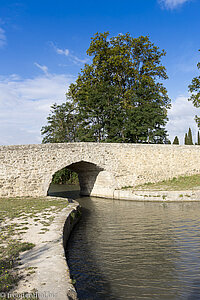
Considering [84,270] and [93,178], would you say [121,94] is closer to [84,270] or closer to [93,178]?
[93,178]

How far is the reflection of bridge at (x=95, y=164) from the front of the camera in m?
16.2

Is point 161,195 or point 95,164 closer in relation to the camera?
point 161,195

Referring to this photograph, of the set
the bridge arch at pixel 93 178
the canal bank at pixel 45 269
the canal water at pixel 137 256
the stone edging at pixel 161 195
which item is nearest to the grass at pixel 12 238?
the canal bank at pixel 45 269

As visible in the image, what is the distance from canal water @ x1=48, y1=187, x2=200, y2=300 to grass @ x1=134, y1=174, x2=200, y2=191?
576 centimetres

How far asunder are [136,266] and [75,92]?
28384 millimetres

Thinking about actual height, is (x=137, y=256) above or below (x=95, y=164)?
below

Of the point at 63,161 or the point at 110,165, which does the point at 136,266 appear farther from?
the point at 110,165

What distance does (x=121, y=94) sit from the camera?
29844 mm

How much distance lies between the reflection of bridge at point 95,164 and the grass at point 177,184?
22.6 inches

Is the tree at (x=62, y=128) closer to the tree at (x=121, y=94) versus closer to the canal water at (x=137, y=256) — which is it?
the tree at (x=121, y=94)

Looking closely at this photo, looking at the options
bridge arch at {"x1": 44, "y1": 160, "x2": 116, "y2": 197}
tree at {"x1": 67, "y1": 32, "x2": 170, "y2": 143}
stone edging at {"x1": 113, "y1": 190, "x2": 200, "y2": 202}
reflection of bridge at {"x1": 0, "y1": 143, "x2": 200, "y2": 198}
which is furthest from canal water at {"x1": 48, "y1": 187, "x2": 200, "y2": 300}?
tree at {"x1": 67, "y1": 32, "x2": 170, "y2": 143}

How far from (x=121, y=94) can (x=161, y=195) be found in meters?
16.5

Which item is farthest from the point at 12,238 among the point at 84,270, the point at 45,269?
the point at 45,269

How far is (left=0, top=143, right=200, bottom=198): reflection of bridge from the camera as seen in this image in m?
16.2
